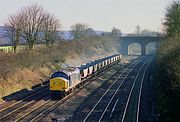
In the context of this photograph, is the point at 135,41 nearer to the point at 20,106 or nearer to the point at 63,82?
the point at 63,82

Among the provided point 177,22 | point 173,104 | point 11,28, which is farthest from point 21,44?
point 173,104

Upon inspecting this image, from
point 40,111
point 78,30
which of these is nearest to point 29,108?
point 40,111

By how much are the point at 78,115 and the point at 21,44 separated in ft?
133

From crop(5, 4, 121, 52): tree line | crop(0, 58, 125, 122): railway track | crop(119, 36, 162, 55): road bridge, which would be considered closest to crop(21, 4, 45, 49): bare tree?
crop(5, 4, 121, 52): tree line

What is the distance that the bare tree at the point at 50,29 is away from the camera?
75312 millimetres

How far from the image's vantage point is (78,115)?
2988 cm

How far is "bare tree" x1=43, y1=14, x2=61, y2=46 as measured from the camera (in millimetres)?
75312

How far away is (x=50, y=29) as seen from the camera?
79562 mm

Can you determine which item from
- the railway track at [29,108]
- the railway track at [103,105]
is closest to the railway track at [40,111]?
the railway track at [29,108]

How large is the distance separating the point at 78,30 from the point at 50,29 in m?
43.5

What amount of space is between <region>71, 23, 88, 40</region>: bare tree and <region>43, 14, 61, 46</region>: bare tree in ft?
106

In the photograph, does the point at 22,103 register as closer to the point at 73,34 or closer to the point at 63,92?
the point at 63,92

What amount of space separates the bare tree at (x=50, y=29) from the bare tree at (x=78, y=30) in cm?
3229

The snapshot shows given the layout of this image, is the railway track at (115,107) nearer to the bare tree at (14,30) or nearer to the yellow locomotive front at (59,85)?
the yellow locomotive front at (59,85)
